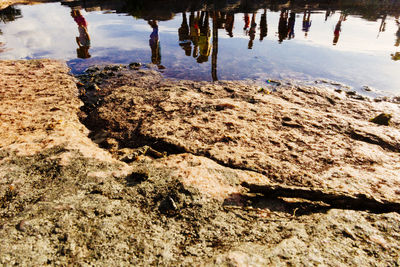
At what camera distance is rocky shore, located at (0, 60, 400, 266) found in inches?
67.2

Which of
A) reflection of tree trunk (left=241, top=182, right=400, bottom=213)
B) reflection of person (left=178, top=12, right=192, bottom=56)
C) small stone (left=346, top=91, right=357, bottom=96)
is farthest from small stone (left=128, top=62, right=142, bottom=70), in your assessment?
small stone (left=346, top=91, right=357, bottom=96)

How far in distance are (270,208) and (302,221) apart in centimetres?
34

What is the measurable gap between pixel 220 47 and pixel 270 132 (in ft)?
23.7

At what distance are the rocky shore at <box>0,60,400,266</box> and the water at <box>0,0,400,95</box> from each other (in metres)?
2.73

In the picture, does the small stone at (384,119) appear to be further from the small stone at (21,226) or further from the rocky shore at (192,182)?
the small stone at (21,226)

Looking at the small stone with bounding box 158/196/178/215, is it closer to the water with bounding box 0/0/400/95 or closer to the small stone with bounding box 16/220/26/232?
the small stone with bounding box 16/220/26/232

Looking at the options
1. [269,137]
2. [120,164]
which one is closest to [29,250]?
[120,164]

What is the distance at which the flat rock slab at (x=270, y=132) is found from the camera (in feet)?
9.74

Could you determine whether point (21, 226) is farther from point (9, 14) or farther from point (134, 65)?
point (9, 14)

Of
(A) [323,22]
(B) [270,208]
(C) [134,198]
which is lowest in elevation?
(B) [270,208]

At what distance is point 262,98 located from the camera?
5359 mm

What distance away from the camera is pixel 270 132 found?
13.1 ft

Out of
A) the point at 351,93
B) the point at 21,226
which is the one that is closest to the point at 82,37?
the point at 21,226

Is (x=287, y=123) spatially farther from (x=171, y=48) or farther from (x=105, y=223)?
(x=171, y=48)
